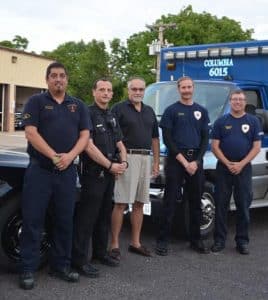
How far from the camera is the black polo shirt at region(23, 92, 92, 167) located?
455 cm

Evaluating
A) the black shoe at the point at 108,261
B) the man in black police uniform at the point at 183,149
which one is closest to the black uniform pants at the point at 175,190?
the man in black police uniform at the point at 183,149

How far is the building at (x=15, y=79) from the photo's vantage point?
3381cm

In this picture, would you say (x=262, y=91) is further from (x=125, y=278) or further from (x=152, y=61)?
(x=152, y=61)

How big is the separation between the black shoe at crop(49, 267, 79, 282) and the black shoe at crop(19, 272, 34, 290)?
0.31 m

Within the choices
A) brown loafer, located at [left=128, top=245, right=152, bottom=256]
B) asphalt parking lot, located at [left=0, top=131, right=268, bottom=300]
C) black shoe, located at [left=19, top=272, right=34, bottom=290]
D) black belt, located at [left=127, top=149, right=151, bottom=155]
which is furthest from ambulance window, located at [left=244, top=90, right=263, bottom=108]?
black shoe, located at [left=19, top=272, right=34, bottom=290]

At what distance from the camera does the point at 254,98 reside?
24.6 feet

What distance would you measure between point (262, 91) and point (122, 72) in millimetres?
44746

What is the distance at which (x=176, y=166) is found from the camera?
19.0 ft

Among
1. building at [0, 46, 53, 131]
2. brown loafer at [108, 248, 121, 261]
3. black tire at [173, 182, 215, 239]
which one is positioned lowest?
brown loafer at [108, 248, 121, 261]

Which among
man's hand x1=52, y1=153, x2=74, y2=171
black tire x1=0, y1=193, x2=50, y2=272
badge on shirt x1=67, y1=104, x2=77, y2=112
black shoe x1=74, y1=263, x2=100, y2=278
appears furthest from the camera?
black shoe x1=74, y1=263, x2=100, y2=278

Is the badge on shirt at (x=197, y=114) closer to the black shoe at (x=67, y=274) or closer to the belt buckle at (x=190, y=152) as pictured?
the belt buckle at (x=190, y=152)

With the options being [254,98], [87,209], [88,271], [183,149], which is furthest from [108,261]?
[254,98]

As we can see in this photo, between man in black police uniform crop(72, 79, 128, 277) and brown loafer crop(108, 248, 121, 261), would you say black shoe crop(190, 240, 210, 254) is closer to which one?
brown loafer crop(108, 248, 121, 261)

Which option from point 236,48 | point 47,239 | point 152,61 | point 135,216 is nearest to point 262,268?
point 135,216
